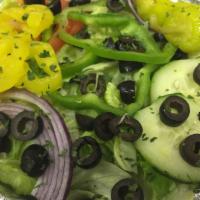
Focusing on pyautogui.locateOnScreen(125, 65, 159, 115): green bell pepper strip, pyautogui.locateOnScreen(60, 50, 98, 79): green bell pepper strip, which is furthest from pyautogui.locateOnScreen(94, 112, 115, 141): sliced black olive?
pyautogui.locateOnScreen(60, 50, 98, 79): green bell pepper strip

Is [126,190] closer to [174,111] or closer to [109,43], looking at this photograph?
[174,111]

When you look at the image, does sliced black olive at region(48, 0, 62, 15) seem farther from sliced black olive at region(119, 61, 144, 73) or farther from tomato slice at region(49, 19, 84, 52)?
sliced black olive at region(119, 61, 144, 73)

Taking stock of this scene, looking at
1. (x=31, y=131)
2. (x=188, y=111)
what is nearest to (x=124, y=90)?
(x=188, y=111)

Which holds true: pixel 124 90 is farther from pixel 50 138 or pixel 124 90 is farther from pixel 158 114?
pixel 50 138

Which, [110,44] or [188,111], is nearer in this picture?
[188,111]

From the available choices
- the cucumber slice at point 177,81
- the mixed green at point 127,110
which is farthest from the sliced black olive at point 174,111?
the cucumber slice at point 177,81

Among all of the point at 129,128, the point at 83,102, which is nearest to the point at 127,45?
the point at 83,102
